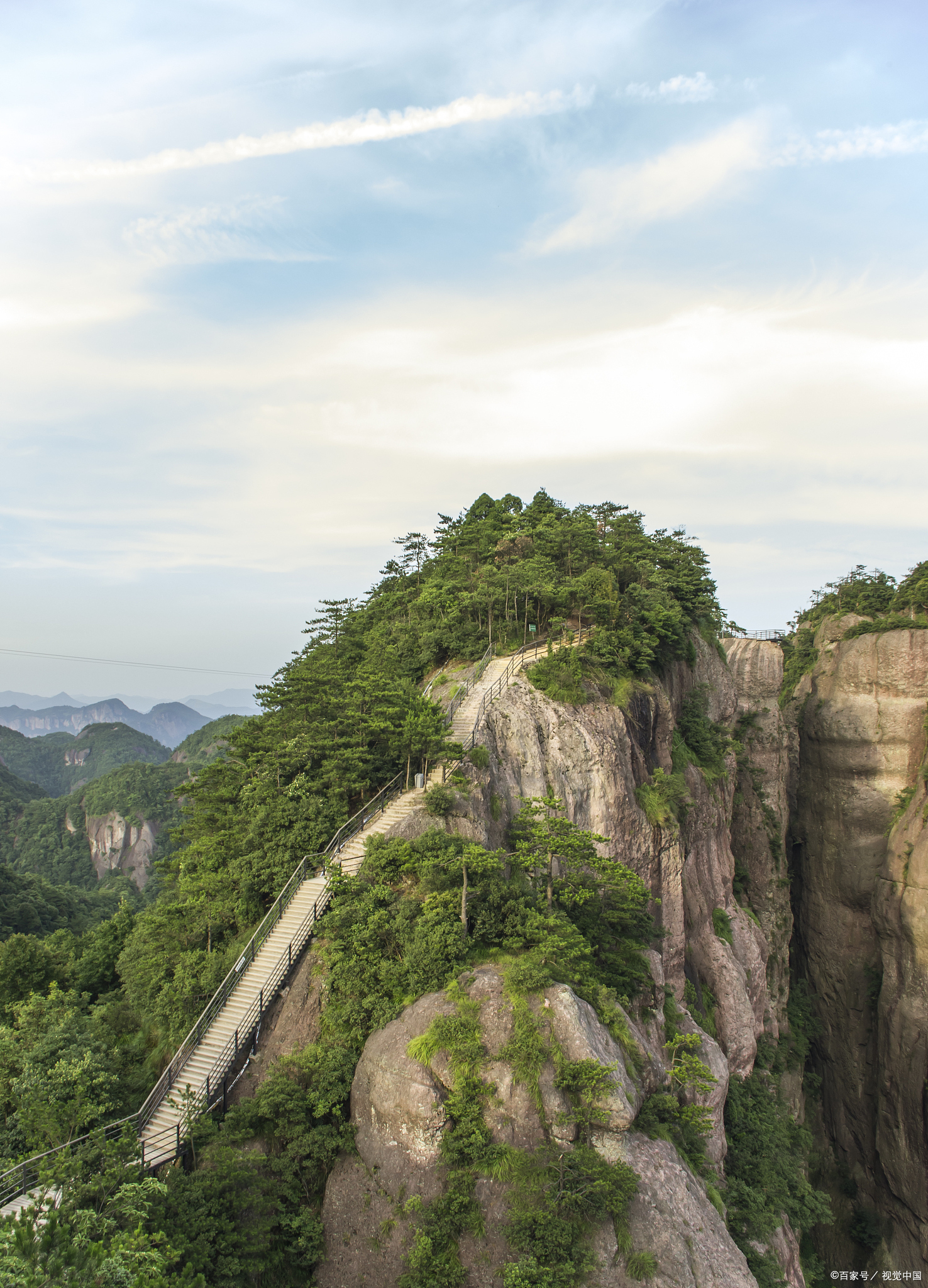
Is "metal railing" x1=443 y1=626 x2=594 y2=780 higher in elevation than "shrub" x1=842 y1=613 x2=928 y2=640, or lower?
lower

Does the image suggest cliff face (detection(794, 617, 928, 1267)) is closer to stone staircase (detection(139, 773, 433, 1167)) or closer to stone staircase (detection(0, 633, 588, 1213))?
stone staircase (detection(0, 633, 588, 1213))

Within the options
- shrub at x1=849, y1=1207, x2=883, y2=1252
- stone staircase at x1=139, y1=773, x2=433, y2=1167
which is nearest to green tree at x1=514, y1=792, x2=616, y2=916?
stone staircase at x1=139, y1=773, x2=433, y2=1167

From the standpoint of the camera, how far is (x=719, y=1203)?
1769 cm

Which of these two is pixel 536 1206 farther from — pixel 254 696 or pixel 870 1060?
pixel 870 1060

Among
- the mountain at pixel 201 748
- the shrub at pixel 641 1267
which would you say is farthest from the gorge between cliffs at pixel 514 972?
the mountain at pixel 201 748

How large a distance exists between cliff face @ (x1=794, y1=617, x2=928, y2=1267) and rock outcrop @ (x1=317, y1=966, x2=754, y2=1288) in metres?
31.5

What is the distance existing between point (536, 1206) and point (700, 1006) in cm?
1852

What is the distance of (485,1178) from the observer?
13.8 metres

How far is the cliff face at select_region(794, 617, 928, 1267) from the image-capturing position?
38.2m

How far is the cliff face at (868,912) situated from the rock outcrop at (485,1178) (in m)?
31.5

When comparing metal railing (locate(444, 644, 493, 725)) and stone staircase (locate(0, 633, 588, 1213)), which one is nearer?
stone staircase (locate(0, 633, 588, 1213))

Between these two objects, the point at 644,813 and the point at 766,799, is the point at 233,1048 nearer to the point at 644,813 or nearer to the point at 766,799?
the point at 644,813

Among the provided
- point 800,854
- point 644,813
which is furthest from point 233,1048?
point 800,854

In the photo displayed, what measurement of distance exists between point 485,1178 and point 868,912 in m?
40.4
